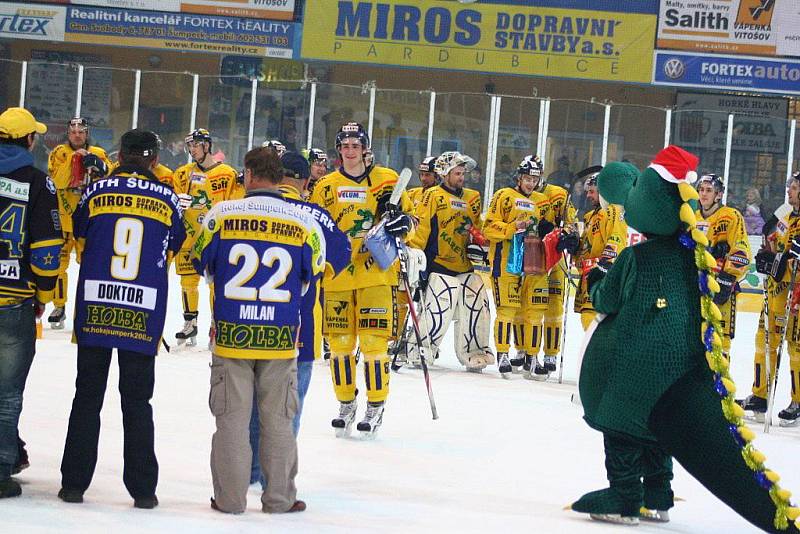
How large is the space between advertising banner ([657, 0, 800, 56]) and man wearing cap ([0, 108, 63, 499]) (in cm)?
1576

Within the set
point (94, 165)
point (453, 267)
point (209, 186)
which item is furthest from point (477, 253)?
point (94, 165)

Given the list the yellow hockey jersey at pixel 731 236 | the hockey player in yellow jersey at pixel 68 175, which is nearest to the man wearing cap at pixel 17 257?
the yellow hockey jersey at pixel 731 236

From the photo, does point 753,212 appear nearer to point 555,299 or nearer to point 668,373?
point 555,299

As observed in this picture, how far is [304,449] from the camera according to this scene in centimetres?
620

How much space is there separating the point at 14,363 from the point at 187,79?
44.1 feet

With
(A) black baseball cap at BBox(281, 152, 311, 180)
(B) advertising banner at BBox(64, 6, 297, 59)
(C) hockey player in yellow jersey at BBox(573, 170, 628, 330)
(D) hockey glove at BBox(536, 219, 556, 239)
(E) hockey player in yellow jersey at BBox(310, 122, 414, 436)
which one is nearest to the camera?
(A) black baseball cap at BBox(281, 152, 311, 180)

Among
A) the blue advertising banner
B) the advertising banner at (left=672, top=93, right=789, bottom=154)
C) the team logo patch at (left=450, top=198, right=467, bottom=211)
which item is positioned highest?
the blue advertising banner

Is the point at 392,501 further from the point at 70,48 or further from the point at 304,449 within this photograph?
the point at 70,48

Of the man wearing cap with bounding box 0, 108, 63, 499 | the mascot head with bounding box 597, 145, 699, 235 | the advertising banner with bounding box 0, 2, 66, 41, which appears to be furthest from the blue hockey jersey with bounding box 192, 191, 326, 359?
the advertising banner with bounding box 0, 2, 66, 41

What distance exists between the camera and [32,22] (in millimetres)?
20828

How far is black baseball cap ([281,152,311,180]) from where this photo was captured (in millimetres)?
5223

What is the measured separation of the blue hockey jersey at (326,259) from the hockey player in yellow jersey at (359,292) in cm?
112

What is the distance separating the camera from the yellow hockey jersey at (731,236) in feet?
28.6

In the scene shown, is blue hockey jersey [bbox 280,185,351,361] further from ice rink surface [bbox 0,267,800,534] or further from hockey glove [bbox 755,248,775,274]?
hockey glove [bbox 755,248,775,274]
